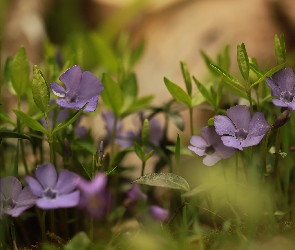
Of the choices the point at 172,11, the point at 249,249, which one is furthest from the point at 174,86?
the point at 172,11

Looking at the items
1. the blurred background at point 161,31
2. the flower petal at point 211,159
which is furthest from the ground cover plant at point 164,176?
the blurred background at point 161,31

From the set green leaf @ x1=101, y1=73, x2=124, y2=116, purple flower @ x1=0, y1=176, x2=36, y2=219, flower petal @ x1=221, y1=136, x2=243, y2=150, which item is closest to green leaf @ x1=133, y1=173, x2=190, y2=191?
flower petal @ x1=221, y1=136, x2=243, y2=150

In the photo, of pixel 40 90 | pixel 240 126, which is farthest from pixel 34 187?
pixel 240 126

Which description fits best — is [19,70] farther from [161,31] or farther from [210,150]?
[161,31]

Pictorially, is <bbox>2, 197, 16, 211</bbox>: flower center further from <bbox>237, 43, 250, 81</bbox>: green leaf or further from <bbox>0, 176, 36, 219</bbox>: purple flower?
<bbox>237, 43, 250, 81</bbox>: green leaf

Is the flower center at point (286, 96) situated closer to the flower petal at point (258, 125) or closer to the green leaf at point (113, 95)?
the flower petal at point (258, 125)

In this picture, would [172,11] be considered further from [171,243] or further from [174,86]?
Answer: [171,243]
